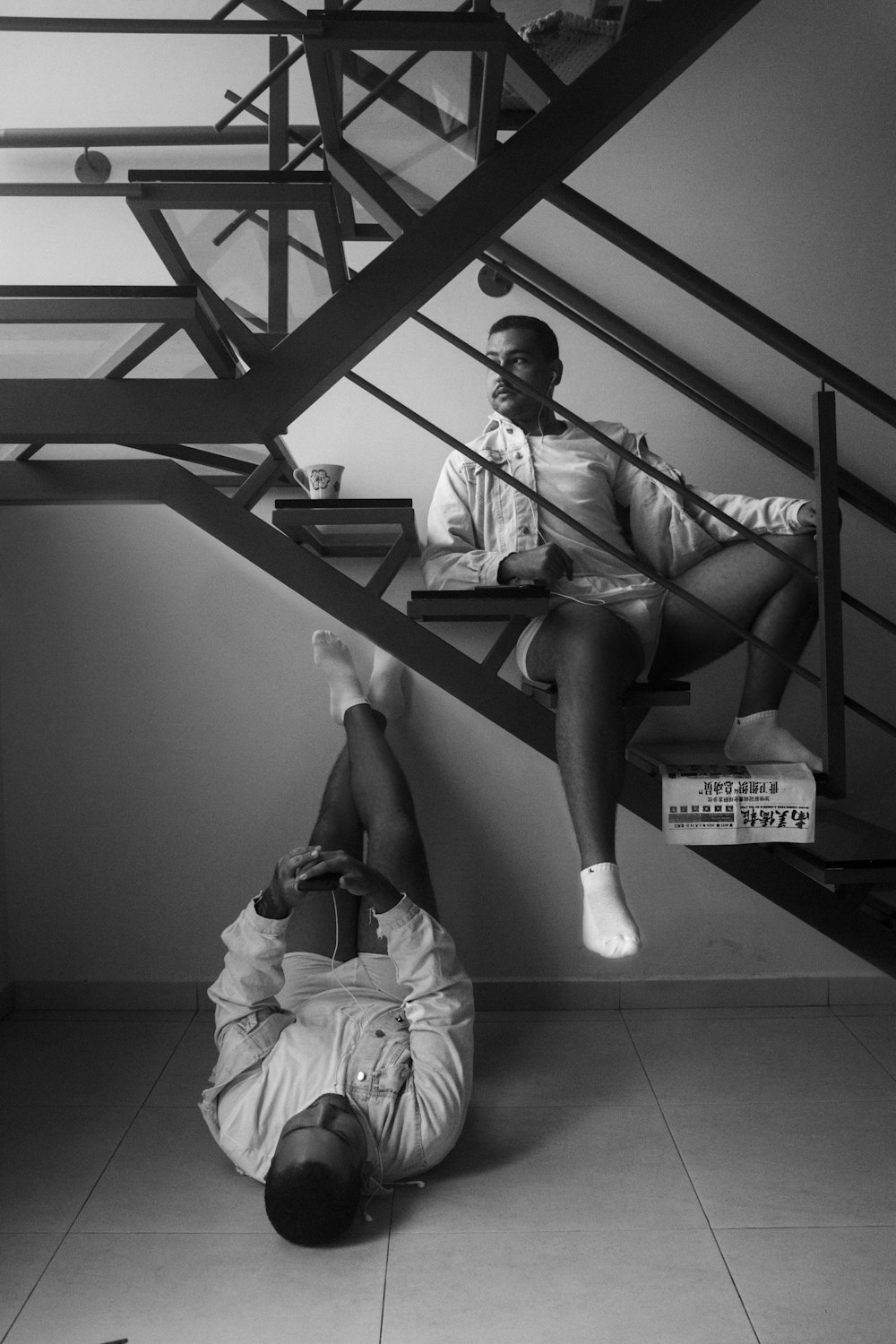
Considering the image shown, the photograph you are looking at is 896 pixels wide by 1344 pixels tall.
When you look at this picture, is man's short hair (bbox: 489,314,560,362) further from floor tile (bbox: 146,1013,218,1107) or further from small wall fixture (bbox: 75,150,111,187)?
floor tile (bbox: 146,1013,218,1107)

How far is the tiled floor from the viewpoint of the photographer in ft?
5.97

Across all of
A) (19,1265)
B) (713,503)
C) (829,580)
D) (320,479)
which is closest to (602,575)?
(713,503)

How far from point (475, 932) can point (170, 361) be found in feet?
5.96

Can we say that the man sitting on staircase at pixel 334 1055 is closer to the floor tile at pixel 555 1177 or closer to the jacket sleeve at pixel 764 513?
the floor tile at pixel 555 1177

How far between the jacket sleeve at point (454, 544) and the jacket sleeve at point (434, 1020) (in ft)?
2.23

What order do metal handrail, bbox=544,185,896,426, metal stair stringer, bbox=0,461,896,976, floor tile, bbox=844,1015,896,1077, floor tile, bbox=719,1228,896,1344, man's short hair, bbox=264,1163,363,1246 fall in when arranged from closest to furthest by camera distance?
floor tile, bbox=719,1228,896,1344 → man's short hair, bbox=264,1163,363,1246 → metal handrail, bbox=544,185,896,426 → metal stair stringer, bbox=0,461,896,976 → floor tile, bbox=844,1015,896,1077

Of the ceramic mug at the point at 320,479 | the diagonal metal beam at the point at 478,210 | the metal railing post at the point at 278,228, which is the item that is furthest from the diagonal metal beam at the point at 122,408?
the ceramic mug at the point at 320,479

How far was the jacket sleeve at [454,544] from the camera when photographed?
96.4 inches

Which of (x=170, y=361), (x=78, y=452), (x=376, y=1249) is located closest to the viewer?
(x=170, y=361)

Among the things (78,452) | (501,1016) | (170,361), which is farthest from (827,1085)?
(78,452)

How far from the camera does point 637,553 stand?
269cm

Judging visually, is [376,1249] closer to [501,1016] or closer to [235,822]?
[501,1016]

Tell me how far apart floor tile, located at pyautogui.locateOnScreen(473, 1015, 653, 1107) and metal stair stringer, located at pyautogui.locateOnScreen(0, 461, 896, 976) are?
58 centimetres

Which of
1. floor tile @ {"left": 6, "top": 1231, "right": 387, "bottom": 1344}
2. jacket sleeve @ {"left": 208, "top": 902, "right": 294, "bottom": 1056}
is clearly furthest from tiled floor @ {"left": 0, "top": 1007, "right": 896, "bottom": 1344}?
jacket sleeve @ {"left": 208, "top": 902, "right": 294, "bottom": 1056}
